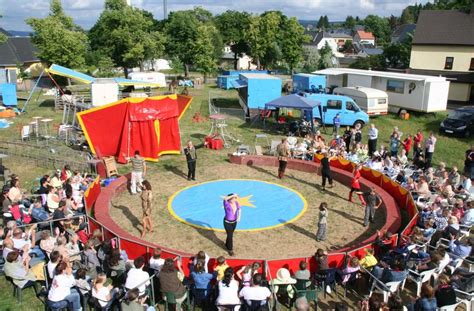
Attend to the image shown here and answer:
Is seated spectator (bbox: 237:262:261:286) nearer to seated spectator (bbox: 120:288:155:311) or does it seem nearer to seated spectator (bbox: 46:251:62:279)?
seated spectator (bbox: 120:288:155:311)

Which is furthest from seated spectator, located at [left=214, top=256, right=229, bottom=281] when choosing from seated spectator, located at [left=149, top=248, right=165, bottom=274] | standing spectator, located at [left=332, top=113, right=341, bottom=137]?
standing spectator, located at [left=332, top=113, right=341, bottom=137]

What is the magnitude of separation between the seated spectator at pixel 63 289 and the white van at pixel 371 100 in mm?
23568

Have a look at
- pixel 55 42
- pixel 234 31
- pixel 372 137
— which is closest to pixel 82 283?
pixel 372 137

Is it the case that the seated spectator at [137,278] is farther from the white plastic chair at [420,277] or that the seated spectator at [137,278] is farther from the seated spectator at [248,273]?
the white plastic chair at [420,277]

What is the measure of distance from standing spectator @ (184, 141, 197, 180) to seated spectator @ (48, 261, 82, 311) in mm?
8718

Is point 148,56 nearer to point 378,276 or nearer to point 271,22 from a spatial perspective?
point 271,22

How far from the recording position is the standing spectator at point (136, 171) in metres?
15.5

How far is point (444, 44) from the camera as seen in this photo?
1724 inches

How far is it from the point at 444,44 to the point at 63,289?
4573 centimetres

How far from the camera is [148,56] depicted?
169 ft

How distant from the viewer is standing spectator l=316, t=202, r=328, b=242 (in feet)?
38.0

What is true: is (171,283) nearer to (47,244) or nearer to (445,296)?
(47,244)

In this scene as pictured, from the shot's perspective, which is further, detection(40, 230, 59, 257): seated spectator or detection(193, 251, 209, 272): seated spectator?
detection(40, 230, 59, 257): seated spectator

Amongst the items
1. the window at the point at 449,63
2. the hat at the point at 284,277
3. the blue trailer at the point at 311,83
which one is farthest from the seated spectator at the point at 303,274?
the window at the point at 449,63
